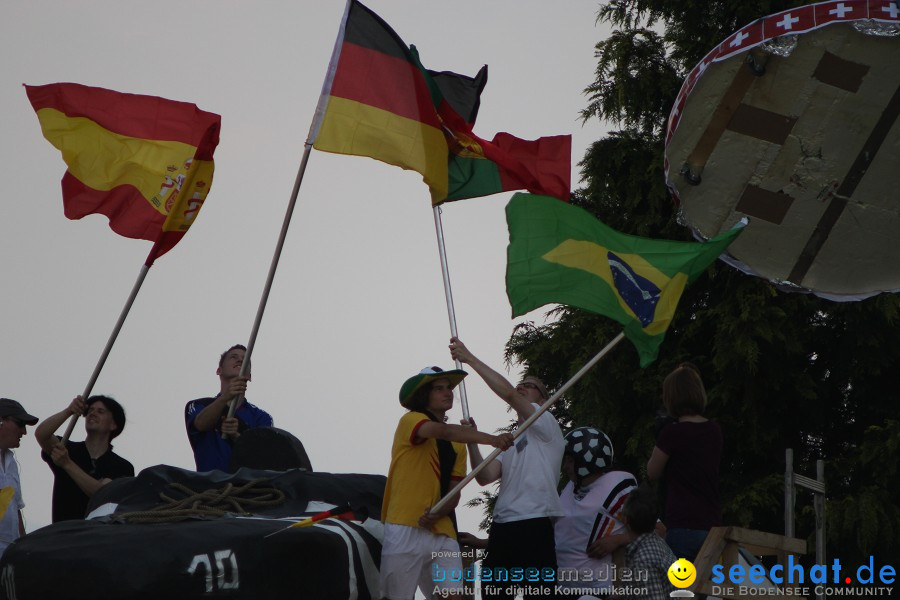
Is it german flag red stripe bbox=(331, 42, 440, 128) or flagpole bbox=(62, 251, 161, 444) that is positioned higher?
german flag red stripe bbox=(331, 42, 440, 128)

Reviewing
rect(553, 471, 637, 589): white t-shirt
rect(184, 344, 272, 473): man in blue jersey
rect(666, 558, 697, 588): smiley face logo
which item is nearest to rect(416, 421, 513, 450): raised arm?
rect(553, 471, 637, 589): white t-shirt

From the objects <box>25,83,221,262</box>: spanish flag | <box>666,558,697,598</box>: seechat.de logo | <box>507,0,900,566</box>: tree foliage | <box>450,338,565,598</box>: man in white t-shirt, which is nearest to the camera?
<box>666,558,697,598</box>: seechat.de logo

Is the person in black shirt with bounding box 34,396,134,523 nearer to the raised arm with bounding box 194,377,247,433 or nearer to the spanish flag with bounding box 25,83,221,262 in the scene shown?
the raised arm with bounding box 194,377,247,433

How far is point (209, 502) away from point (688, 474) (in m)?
2.67

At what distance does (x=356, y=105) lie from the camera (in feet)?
31.6

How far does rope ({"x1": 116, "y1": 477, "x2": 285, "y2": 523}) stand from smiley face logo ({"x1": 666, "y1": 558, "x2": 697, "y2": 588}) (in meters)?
2.12

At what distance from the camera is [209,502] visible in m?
7.16

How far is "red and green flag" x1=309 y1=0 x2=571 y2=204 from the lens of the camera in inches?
378

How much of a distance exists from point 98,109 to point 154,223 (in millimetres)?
1041

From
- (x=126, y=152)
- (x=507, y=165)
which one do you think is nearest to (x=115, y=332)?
(x=126, y=152)

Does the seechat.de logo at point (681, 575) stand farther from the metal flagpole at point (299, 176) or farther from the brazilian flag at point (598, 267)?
the metal flagpole at point (299, 176)

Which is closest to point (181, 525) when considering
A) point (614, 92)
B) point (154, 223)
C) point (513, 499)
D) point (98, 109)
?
point (513, 499)

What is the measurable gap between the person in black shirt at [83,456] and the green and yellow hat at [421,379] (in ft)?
6.38

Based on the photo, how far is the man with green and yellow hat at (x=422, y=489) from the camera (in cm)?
754
